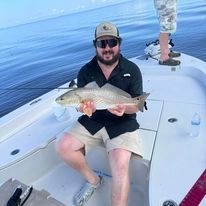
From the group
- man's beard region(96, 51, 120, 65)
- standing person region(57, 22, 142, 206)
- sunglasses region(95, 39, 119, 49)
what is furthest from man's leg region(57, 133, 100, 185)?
sunglasses region(95, 39, 119, 49)

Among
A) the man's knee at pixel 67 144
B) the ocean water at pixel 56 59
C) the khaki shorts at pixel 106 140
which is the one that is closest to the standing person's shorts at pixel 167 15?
the khaki shorts at pixel 106 140

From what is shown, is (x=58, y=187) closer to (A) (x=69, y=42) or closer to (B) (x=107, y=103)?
(B) (x=107, y=103)

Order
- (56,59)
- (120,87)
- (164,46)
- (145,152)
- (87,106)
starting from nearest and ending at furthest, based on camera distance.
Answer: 1. (87,106)
2. (145,152)
3. (120,87)
4. (164,46)
5. (56,59)

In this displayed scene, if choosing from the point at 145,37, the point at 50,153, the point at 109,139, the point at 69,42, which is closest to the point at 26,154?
the point at 50,153

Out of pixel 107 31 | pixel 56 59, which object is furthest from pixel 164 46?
pixel 56 59

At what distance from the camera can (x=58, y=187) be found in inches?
107

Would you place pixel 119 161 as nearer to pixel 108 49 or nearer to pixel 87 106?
pixel 87 106

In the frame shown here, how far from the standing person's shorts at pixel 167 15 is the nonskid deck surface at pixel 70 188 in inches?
101

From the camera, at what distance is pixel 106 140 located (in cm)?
241

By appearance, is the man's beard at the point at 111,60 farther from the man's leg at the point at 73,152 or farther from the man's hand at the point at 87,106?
the man's leg at the point at 73,152

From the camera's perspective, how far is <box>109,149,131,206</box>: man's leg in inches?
81.0

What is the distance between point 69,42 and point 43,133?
452 inches

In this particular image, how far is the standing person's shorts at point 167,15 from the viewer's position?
4.13 metres

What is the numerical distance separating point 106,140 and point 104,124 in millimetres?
153
